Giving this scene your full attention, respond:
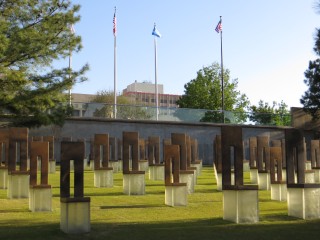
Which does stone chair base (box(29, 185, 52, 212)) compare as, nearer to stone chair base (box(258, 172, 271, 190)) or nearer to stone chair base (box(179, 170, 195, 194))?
stone chair base (box(179, 170, 195, 194))

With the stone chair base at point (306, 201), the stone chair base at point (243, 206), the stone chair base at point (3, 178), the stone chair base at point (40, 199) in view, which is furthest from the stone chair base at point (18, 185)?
the stone chair base at point (306, 201)

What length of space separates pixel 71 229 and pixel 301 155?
19.5 feet

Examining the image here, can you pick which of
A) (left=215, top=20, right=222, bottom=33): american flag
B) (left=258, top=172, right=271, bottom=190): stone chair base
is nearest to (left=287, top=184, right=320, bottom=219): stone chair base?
(left=258, top=172, right=271, bottom=190): stone chair base

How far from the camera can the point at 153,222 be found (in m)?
11.2

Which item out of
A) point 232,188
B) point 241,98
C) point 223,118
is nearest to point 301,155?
point 232,188

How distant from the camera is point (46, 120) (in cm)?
2036

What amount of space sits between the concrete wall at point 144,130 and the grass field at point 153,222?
19856mm

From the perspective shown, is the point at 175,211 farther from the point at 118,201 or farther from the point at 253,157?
the point at 253,157

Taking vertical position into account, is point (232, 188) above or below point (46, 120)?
below

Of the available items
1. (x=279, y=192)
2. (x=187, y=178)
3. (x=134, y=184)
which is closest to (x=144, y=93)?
(x=187, y=178)

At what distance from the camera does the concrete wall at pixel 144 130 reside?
3527cm

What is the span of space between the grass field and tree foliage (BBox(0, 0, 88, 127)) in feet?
17.7

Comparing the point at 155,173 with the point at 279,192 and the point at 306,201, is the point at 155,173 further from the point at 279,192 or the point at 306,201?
the point at 306,201

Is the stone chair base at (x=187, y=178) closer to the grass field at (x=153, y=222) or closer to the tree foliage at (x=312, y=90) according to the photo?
the grass field at (x=153, y=222)
